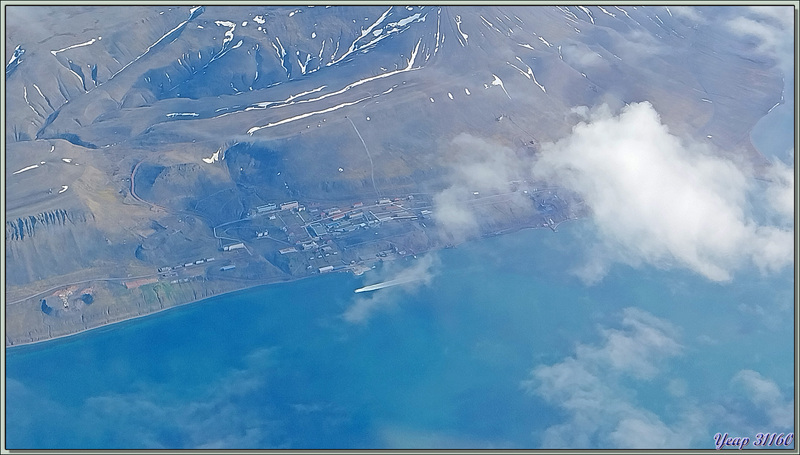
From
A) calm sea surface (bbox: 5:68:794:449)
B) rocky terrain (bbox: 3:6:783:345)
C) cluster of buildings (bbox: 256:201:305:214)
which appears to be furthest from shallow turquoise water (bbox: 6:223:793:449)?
cluster of buildings (bbox: 256:201:305:214)

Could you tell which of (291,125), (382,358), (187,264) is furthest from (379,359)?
(291,125)

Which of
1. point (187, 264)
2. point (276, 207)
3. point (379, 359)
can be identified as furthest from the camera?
point (276, 207)

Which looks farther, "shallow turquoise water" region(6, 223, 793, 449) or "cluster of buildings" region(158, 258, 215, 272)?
"cluster of buildings" region(158, 258, 215, 272)

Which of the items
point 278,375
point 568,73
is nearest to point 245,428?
point 278,375

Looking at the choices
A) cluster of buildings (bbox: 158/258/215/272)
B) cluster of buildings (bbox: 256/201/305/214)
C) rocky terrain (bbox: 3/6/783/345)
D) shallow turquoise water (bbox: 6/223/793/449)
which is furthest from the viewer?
cluster of buildings (bbox: 256/201/305/214)

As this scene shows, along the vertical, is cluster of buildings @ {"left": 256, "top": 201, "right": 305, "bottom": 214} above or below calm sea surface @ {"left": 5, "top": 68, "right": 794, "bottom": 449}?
above

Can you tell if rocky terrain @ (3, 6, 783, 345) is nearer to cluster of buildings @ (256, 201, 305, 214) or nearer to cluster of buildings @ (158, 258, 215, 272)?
cluster of buildings @ (158, 258, 215, 272)

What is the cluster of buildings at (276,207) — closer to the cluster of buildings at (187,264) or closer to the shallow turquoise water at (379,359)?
the cluster of buildings at (187,264)

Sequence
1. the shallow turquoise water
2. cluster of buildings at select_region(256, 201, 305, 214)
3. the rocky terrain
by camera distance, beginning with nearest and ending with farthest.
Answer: the shallow turquoise water < the rocky terrain < cluster of buildings at select_region(256, 201, 305, 214)

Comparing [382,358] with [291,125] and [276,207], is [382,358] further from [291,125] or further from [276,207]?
[291,125]
